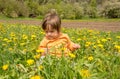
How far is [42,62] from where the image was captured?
2.66m

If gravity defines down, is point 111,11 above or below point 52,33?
below

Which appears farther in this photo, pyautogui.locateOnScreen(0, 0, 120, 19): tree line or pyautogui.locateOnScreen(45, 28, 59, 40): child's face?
pyautogui.locateOnScreen(0, 0, 120, 19): tree line

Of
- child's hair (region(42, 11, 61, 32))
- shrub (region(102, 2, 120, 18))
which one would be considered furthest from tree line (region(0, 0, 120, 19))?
child's hair (region(42, 11, 61, 32))

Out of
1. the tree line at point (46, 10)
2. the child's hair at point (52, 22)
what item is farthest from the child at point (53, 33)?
the tree line at point (46, 10)

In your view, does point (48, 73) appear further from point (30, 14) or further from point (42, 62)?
point (30, 14)

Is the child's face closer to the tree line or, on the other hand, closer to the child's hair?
the child's hair

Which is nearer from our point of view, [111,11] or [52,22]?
[52,22]

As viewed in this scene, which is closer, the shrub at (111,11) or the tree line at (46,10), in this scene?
the tree line at (46,10)

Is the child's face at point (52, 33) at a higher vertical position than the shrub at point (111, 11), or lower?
higher

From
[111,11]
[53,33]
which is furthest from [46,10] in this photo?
[53,33]

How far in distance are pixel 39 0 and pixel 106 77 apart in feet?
155

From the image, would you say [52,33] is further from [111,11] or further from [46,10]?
[111,11]

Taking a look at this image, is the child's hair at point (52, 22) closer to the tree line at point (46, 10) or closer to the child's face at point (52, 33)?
the child's face at point (52, 33)

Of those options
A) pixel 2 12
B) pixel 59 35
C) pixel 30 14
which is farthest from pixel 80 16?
pixel 59 35
